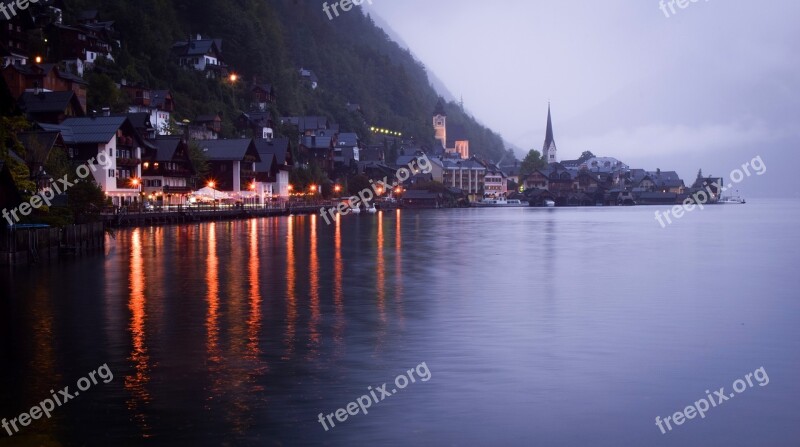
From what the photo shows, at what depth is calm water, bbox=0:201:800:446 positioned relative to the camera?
13.2 meters

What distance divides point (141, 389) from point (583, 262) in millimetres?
32291

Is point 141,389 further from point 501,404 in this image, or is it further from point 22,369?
point 501,404

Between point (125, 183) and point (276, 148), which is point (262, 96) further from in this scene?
point (125, 183)

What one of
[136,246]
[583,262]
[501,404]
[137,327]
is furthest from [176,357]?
[136,246]

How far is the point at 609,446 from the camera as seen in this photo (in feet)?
41.2

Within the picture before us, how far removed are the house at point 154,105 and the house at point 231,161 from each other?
537 cm

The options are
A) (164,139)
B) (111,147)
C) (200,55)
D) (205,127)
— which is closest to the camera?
(111,147)

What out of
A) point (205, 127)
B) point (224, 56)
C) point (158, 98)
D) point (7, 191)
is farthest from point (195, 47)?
point (7, 191)

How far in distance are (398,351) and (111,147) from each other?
207 feet

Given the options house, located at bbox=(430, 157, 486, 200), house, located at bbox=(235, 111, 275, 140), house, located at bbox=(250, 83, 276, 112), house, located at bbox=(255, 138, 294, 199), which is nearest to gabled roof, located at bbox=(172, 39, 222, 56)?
house, located at bbox=(235, 111, 275, 140)

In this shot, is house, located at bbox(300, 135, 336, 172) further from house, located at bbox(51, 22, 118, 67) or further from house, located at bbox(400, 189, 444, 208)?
house, located at bbox(51, 22, 118, 67)

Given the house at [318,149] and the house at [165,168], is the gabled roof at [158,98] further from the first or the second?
the house at [318,149]

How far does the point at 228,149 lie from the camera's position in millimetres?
101625

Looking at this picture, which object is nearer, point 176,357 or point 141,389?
point 141,389
